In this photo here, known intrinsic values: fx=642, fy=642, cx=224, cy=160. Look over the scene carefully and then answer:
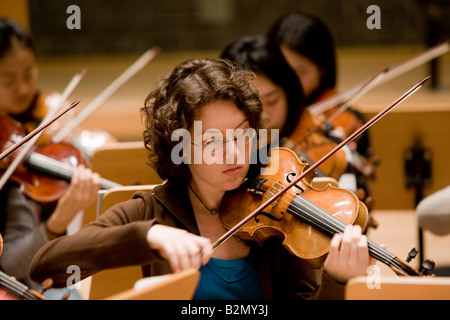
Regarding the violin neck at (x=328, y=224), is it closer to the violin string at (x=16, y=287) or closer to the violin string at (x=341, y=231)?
the violin string at (x=341, y=231)

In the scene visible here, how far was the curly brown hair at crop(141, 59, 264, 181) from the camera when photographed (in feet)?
3.80

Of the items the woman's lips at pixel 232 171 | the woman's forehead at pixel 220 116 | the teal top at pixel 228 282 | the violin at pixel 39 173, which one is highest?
the woman's forehead at pixel 220 116

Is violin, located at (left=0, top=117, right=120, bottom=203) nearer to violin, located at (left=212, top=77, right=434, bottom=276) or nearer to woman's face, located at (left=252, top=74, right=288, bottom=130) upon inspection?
woman's face, located at (left=252, top=74, right=288, bottom=130)

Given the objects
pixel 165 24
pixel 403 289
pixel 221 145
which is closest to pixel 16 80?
pixel 221 145

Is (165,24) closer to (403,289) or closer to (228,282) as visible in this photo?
(228,282)

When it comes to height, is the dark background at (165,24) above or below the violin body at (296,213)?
above

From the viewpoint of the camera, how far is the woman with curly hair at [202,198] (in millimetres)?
1083

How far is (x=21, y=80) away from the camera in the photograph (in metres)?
1.92

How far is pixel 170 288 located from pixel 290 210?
37 centimetres

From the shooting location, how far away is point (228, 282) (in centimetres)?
Answer: 116

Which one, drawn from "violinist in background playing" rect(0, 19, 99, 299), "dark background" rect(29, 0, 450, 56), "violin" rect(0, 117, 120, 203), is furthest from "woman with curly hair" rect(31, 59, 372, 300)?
"dark background" rect(29, 0, 450, 56)

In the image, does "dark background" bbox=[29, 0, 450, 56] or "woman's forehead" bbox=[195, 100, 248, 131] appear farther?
"dark background" bbox=[29, 0, 450, 56]

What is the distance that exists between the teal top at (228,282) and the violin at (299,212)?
61 millimetres
